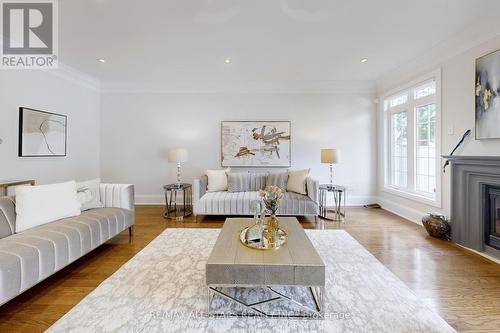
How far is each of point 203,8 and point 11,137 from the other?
326cm

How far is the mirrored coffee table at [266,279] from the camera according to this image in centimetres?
154

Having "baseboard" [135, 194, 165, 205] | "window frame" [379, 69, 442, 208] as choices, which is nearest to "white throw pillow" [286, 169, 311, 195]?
"window frame" [379, 69, 442, 208]

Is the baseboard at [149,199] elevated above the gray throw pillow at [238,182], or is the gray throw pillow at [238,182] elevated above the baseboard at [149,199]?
the gray throw pillow at [238,182]

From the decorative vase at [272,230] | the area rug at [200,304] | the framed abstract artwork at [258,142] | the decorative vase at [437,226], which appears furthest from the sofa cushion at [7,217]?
the decorative vase at [437,226]

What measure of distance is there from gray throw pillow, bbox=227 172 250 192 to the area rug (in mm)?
1934

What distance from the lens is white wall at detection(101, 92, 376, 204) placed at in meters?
5.12

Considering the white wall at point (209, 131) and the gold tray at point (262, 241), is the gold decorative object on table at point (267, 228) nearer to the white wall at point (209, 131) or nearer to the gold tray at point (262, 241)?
the gold tray at point (262, 241)

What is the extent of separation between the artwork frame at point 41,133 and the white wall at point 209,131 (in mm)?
1054

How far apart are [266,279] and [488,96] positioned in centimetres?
326

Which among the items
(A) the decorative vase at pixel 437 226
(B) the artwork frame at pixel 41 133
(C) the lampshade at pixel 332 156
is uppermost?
(B) the artwork frame at pixel 41 133

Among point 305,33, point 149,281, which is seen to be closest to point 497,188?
point 305,33

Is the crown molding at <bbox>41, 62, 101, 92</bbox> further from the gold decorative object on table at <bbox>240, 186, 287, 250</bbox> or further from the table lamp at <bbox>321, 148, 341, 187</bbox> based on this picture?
the table lamp at <bbox>321, 148, 341, 187</bbox>

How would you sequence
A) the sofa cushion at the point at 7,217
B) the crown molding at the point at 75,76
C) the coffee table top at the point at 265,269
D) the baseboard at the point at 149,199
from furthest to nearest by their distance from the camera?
the baseboard at the point at 149,199 → the crown molding at the point at 75,76 → the sofa cushion at the point at 7,217 → the coffee table top at the point at 265,269

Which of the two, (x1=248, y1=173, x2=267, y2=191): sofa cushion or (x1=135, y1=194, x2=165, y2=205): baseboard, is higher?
(x1=248, y1=173, x2=267, y2=191): sofa cushion
